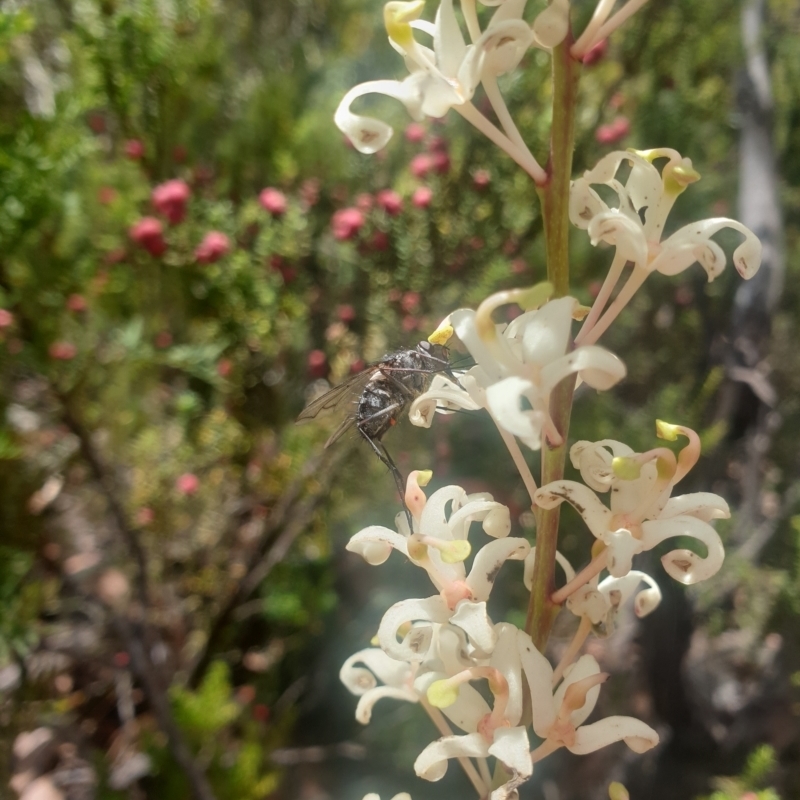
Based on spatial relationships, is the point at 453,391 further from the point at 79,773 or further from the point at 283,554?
the point at 79,773

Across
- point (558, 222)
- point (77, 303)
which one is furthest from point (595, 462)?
point (77, 303)

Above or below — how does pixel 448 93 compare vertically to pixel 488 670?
above

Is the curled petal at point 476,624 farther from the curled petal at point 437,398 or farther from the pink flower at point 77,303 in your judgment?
the pink flower at point 77,303

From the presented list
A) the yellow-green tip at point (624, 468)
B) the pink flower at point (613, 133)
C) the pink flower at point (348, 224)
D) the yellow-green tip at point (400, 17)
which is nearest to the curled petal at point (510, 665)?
the yellow-green tip at point (624, 468)

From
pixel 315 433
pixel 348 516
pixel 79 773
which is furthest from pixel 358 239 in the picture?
pixel 79 773

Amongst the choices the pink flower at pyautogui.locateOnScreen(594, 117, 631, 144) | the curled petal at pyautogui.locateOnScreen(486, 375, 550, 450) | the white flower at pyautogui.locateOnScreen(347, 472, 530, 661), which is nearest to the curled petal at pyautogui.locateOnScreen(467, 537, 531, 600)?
the white flower at pyautogui.locateOnScreen(347, 472, 530, 661)

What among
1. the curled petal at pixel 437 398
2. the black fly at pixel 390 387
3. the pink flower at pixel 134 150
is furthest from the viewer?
the pink flower at pixel 134 150

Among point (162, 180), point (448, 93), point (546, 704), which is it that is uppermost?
point (162, 180)
